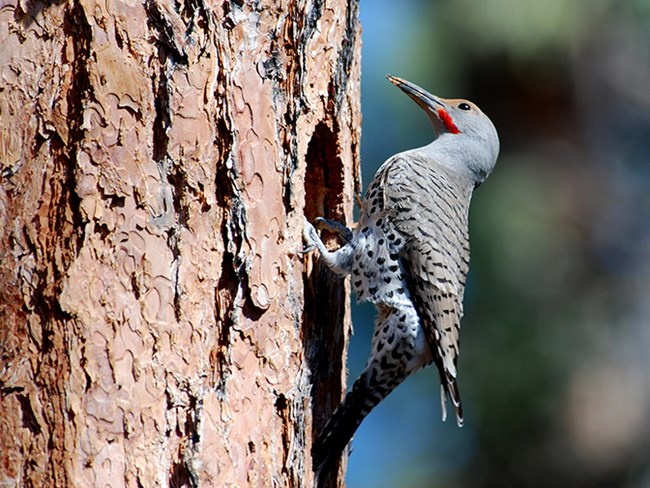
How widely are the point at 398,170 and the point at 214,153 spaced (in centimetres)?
149

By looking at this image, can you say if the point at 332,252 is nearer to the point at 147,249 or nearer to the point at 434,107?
the point at 147,249

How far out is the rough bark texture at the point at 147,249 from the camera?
253 cm

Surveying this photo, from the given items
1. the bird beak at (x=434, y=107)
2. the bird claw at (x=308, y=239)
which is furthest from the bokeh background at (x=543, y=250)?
the bird claw at (x=308, y=239)

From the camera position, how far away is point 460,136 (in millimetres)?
4797

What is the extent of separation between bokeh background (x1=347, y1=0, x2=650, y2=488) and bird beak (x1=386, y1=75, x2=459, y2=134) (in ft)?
6.79

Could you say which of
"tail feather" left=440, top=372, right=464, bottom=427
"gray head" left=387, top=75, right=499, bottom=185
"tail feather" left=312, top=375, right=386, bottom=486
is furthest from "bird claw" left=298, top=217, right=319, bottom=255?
"gray head" left=387, top=75, right=499, bottom=185

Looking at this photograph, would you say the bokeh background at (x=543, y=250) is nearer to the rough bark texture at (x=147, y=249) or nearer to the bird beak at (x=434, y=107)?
the bird beak at (x=434, y=107)

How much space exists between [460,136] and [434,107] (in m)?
0.28

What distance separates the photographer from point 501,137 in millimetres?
7590

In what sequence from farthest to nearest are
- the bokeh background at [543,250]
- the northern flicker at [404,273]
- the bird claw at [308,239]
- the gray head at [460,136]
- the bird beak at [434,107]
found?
the bokeh background at [543,250]
the bird beak at [434,107]
the gray head at [460,136]
the northern flicker at [404,273]
the bird claw at [308,239]

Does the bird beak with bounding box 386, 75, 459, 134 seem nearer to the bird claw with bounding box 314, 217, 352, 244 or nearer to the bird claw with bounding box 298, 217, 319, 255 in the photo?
the bird claw with bounding box 314, 217, 352, 244

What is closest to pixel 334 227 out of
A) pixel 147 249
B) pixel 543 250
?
pixel 147 249

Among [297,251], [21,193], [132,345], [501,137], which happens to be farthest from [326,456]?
[501,137]

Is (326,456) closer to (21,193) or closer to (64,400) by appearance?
(64,400)
